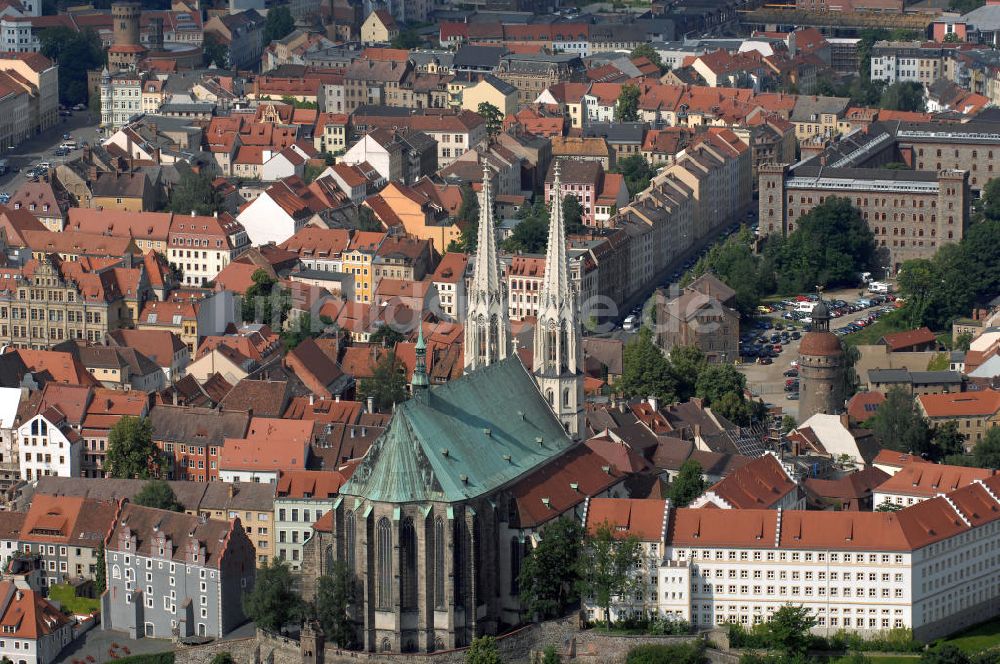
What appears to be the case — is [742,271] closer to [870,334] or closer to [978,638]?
[870,334]

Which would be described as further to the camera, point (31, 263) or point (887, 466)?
point (31, 263)

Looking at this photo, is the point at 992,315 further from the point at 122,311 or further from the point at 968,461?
the point at 122,311

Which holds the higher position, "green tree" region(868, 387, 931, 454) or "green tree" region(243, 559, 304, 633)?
"green tree" region(868, 387, 931, 454)

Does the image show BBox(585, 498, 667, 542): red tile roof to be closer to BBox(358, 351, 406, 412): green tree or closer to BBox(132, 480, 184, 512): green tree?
BBox(132, 480, 184, 512): green tree

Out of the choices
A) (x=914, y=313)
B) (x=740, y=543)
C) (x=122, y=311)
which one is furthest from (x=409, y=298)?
(x=740, y=543)

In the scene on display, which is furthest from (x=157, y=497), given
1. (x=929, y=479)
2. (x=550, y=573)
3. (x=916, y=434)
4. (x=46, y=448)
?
(x=916, y=434)

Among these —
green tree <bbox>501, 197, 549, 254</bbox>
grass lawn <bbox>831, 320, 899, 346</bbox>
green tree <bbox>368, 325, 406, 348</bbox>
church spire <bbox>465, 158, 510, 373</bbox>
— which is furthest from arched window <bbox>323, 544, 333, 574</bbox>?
green tree <bbox>501, 197, 549, 254</bbox>

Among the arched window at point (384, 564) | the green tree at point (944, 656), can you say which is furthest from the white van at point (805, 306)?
the arched window at point (384, 564)
